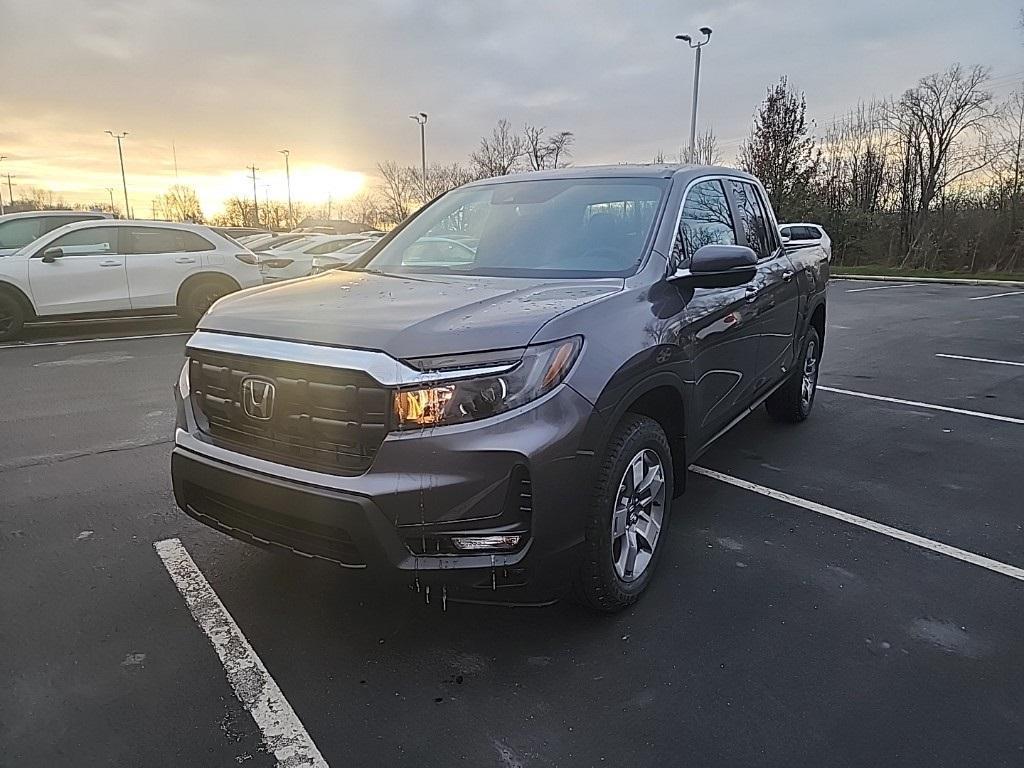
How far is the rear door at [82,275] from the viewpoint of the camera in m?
10.0

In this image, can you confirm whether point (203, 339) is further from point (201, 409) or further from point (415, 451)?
point (415, 451)

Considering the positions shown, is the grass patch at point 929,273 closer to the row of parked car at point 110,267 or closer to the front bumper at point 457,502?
the row of parked car at point 110,267

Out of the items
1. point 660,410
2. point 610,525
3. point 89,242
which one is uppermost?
point 89,242

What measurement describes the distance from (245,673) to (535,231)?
2.42m

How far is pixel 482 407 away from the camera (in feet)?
7.87

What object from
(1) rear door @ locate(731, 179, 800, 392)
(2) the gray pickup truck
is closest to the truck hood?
(2) the gray pickup truck

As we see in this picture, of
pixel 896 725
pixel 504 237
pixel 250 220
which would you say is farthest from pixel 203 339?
pixel 250 220

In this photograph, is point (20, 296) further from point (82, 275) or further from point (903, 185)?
point (903, 185)

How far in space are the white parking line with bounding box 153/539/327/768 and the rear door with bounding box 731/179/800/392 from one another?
3228 mm

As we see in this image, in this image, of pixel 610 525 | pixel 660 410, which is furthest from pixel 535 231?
pixel 610 525

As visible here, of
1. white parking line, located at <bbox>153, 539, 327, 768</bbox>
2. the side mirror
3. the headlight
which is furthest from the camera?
the side mirror

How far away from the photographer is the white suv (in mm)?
9961

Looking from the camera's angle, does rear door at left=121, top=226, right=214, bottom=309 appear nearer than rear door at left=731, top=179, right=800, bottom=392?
No

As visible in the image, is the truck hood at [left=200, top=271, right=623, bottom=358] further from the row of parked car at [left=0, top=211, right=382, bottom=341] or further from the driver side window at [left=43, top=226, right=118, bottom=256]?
the driver side window at [left=43, top=226, right=118, bottom=256]
